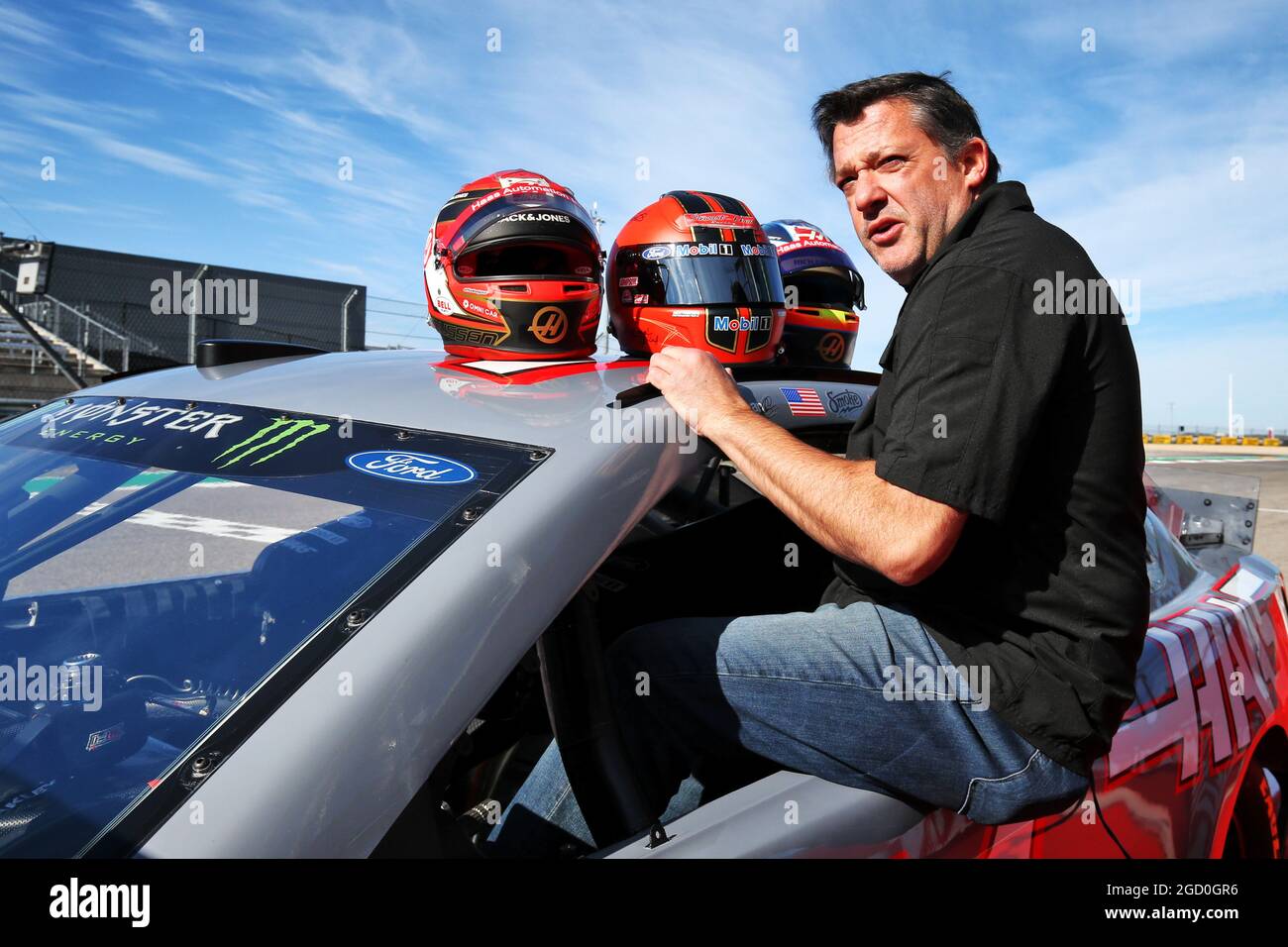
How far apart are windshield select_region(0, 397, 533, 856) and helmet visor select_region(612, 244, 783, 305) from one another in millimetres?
1210

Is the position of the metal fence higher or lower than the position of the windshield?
higher

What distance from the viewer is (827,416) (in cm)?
206

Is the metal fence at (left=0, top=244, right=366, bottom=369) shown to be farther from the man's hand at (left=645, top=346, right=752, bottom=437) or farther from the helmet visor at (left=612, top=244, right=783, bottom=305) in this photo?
the man's hand at (left=645, top=346, right=752, bottom=437)

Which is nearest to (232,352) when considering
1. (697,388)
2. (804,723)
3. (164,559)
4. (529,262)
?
(164,559)

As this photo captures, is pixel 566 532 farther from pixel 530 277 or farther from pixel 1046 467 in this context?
pixel 530 277

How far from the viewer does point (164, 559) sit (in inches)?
79.8

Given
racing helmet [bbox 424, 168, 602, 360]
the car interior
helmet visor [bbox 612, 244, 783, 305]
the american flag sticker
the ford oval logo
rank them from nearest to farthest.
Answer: the ford oval logo
the car interior
the american flag sticker
racing helmet [bbox 424, 168, 602, 360]
helmet visor [bbox 612, 244, 783, 305]

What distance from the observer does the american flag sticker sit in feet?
6.55

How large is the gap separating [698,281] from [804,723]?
4.52 feet

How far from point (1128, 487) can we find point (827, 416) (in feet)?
2.22

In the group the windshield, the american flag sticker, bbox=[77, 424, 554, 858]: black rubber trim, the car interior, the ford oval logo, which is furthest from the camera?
the american flag sticker

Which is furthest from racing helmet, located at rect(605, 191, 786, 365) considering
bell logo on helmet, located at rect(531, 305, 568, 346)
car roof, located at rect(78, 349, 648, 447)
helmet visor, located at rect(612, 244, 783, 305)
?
car roof, located at rect(78, 349, 648, 447)

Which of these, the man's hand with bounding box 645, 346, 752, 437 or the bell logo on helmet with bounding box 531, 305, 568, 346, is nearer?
the man's hand with bounding box 645, 346, 752, 437

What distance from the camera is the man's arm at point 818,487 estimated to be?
55.3 inches
